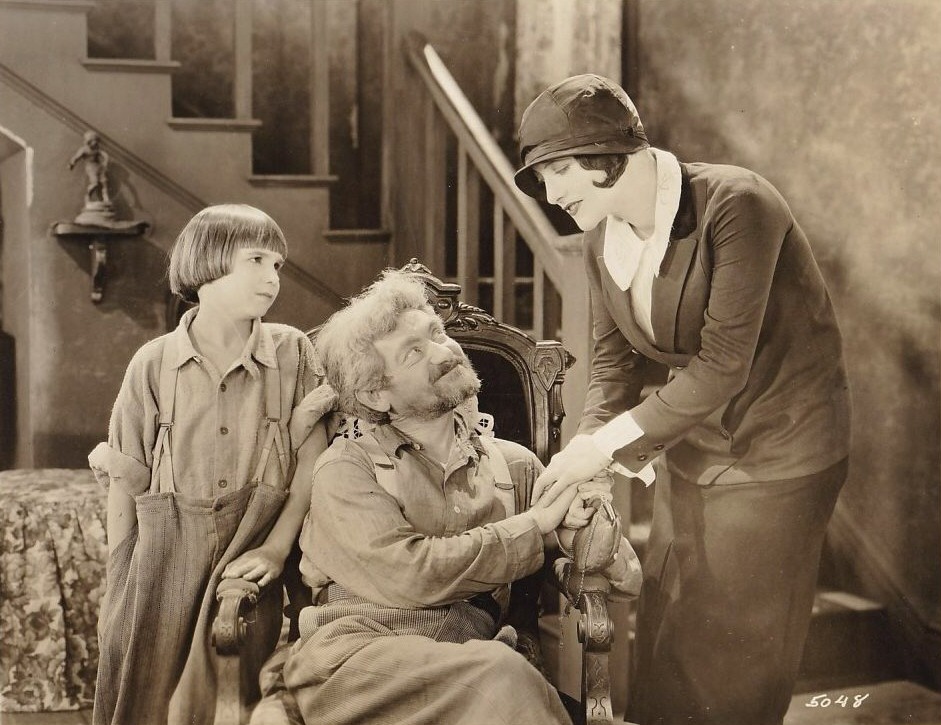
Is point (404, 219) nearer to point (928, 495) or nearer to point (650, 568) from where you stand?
point (650, 568)

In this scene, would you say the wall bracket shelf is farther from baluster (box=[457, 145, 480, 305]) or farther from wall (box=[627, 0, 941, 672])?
wall (box=[627, 0, 941, 672])

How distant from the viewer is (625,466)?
210cm

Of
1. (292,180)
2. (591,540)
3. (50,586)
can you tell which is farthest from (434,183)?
(50,586)

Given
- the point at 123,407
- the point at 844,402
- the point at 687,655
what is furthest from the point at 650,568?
the point at 123,407

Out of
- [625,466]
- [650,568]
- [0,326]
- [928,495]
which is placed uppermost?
[0,326]

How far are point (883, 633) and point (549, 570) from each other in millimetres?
962

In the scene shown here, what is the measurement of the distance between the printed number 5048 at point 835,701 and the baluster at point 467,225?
1318 millimetres

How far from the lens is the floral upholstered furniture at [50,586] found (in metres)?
2.52

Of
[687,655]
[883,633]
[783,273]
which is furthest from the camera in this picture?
[883,633]

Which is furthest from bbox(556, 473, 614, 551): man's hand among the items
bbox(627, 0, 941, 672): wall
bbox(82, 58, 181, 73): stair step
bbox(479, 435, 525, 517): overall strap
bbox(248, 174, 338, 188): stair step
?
bbox(82, 58, 181, 73): stair step

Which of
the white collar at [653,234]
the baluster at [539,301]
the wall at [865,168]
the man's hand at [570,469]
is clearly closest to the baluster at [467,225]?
the baluster at [539,301]

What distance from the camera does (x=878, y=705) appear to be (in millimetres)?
2484

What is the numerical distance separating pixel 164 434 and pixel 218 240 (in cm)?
42

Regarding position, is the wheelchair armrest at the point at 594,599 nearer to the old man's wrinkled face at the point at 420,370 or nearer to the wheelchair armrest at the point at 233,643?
the old man's wrinkled face at the point at 420,370
